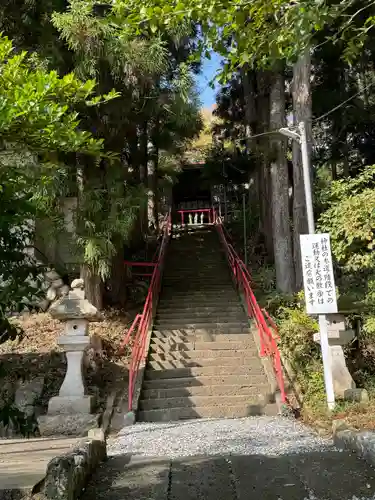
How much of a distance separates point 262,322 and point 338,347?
192 centimetres

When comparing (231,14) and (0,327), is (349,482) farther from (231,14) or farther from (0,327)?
(231,14)

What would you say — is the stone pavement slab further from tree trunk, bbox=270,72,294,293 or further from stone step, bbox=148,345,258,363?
tree trunk, bbox=270,72,294,293

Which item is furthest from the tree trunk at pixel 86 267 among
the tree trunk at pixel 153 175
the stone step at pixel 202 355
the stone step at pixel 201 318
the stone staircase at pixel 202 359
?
the tree trunk at pixel 153 175

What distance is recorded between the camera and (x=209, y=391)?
350 inches

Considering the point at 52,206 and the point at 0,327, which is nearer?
the point at 0,327

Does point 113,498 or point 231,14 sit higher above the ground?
point 231,14

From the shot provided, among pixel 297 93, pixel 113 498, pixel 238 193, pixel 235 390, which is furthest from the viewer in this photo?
pixel 238 193

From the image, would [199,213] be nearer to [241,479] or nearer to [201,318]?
[201,318]

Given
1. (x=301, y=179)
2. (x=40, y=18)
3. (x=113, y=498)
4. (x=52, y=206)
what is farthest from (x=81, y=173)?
(x=113, y=498)

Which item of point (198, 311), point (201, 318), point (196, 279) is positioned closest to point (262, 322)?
point (201, 318)

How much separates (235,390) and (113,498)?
541cm

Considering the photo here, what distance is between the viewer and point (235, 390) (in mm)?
8883

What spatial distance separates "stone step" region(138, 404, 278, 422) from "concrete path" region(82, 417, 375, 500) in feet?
4.96

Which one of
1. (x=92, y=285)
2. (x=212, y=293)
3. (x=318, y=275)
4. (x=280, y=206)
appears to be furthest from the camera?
(x=212, y=293)
